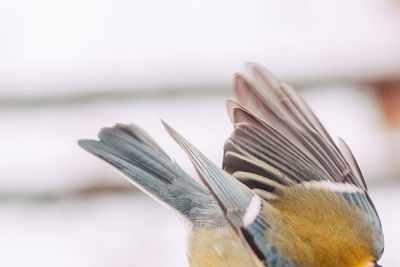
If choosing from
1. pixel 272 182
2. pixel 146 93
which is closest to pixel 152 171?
pixel 272 182

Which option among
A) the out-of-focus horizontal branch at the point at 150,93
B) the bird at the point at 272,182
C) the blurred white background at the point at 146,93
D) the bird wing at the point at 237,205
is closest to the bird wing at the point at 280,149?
the bird at the point at 272,182

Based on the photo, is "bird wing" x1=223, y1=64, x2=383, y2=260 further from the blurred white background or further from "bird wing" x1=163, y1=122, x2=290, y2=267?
the blurred white background

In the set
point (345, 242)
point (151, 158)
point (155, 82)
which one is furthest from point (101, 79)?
point (345, 242)

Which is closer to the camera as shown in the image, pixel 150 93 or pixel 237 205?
pixel 237 205

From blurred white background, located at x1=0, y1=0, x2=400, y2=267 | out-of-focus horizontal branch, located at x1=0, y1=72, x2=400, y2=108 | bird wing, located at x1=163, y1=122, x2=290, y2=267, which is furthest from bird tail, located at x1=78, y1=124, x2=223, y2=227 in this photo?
out-of-focus horizontal branch, located at x1=0, y1=72, x2=400, y2=108

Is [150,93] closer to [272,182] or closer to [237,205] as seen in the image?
[272,182]

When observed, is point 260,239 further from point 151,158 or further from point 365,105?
point 365,105
